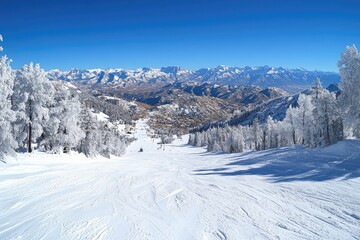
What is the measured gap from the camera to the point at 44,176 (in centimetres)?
2319

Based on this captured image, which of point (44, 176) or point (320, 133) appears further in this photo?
point (320, 133)

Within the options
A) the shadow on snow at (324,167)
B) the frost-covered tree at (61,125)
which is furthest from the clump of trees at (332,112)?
A: the frost-covered tree at (61,125)

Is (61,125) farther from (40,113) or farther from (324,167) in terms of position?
(324,167)

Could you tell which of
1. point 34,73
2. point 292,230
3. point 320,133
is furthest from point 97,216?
point 320,133

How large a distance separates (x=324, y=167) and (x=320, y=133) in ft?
96.5

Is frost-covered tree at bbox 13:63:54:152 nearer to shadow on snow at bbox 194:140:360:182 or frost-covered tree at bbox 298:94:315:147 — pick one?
shadow on snow at bbox 194:140:360:182

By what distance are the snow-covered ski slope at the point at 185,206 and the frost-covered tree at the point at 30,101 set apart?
41.2 feet

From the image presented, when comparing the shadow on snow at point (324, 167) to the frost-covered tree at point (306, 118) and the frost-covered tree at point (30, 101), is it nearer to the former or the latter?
the frost-covered tree at point (306, 118)

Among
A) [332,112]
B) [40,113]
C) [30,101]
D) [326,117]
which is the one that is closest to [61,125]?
[40,113]

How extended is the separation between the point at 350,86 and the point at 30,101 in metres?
42.8

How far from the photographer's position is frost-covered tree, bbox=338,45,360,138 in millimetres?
31938

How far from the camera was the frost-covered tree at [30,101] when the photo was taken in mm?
35094

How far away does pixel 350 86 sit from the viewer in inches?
1289

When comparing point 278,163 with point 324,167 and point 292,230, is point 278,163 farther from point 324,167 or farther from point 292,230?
point 292,230
